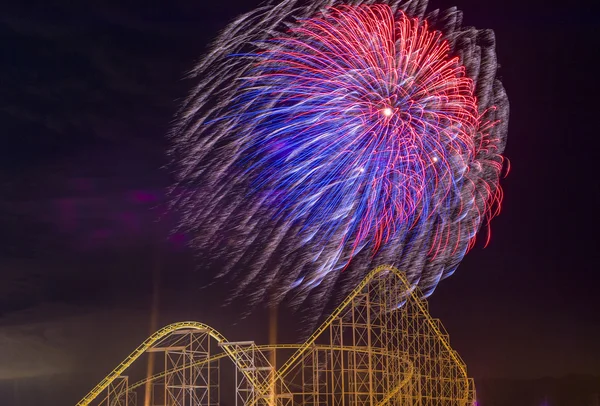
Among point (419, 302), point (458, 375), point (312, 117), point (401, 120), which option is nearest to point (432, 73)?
point (401, 120)

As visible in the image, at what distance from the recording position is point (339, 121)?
18172 mm

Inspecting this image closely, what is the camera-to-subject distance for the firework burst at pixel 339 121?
17.5 meters

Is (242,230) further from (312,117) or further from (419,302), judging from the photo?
Result: (419,302)

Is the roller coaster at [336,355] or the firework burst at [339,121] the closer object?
the firework burst at [339,121]

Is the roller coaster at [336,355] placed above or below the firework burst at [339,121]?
below

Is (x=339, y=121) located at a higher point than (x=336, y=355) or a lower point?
higher

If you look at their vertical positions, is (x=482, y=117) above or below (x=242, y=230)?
above

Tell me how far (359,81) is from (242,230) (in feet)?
17.7

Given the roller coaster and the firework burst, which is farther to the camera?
the roller coaster

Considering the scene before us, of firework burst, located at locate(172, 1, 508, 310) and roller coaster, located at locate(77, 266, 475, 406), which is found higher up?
firework burst, located at locate(172, 1, 508, 310)

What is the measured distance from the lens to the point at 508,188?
96.7 feet

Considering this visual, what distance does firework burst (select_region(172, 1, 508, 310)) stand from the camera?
1747cm

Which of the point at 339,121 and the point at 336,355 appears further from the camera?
the point at 336,355

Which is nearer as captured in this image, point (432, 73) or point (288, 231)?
point (432, 73)
